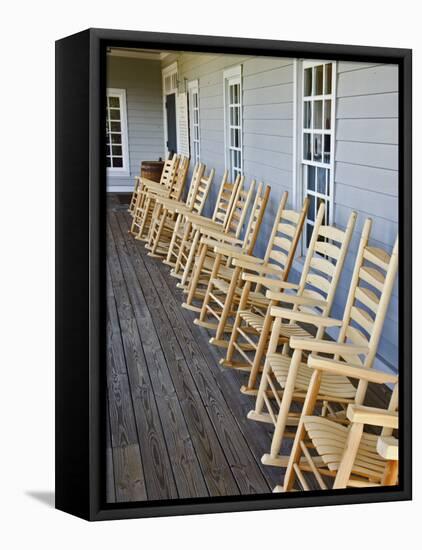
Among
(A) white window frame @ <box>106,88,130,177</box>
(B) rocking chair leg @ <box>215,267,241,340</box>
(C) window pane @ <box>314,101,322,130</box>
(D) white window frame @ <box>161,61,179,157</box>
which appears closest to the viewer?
(A) white window frame @ <box>106,88,130,177</box>

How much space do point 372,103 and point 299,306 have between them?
0.90 metres

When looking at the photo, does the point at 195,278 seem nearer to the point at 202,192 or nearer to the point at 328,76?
the point at 202,192

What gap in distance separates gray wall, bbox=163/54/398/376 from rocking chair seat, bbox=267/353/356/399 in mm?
194

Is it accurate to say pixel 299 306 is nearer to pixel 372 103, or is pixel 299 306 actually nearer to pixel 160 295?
pixel 160 295

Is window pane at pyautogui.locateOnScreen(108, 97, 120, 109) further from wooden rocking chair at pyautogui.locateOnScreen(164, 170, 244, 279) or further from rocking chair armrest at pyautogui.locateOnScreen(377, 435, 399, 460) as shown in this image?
rocking chair armrest at pyautogui.locateOnScreen(377, 435, 399, 460)

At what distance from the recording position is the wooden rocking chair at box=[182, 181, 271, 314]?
3.09 m

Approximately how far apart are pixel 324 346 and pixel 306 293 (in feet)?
1.70

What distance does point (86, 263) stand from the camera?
259cm

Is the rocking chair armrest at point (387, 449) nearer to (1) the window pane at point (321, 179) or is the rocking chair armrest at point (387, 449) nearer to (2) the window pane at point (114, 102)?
(1) the window pane at point (321, 179)

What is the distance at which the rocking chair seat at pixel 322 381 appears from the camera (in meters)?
2.94

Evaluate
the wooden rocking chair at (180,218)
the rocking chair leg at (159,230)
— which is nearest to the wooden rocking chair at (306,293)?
the wooden rocking chair at (180,218)

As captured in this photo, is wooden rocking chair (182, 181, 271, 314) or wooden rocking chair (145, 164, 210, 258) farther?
wooden rocking chair (182, 181, 271, 314)

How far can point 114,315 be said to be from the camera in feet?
9.09

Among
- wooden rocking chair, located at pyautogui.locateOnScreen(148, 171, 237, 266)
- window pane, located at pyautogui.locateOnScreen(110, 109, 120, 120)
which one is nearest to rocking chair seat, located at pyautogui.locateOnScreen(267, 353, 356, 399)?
Result: wooden rocking chair, located at pyautogui.locateOnScreen(148, 171, 237, 266)
